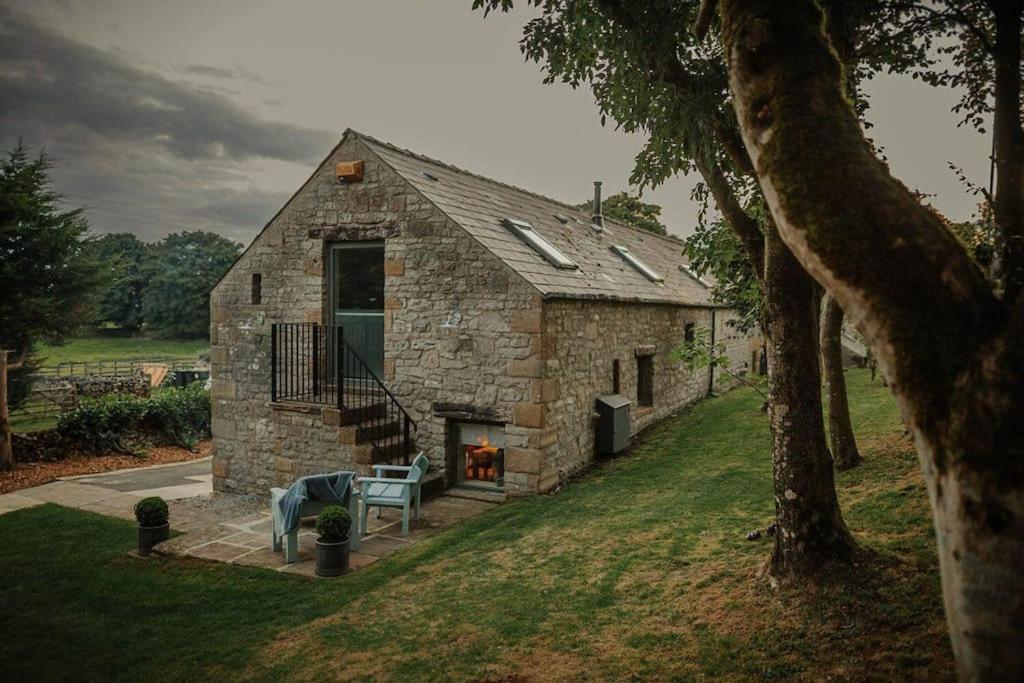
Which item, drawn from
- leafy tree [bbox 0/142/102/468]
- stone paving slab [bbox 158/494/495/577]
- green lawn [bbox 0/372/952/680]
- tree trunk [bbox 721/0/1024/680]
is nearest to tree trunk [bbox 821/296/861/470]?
green lawn [bbox 0/372/952/680]

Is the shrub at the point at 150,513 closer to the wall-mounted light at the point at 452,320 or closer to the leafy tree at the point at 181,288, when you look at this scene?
the wall-mounted light at the point at 452,320

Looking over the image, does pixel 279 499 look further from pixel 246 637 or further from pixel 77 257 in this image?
pixel 77 257

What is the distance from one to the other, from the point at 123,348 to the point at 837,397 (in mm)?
58726

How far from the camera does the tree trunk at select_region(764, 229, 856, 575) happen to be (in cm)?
465

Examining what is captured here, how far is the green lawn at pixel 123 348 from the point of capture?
45438 millimetres

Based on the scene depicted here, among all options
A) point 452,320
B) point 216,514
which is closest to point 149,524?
point 216,514

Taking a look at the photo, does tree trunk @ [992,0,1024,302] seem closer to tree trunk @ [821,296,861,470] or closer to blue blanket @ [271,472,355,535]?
tree trunk @ [821,296,861,470]

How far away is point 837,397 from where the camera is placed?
793 cm

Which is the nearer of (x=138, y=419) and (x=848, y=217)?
(x=848, y=217)

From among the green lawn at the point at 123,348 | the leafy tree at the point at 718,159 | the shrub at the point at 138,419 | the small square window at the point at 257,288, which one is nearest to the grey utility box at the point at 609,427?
the leafy tree at the point at 718,159

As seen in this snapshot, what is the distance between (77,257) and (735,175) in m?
22.9

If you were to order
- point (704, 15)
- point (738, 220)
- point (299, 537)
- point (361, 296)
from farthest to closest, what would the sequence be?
point (361, 296)
point (299, 537)
point (738, 220)
point (704, 15)

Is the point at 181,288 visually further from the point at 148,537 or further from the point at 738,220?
the point at 738,220

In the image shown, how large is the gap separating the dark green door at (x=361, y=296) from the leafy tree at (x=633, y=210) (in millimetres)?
21111
